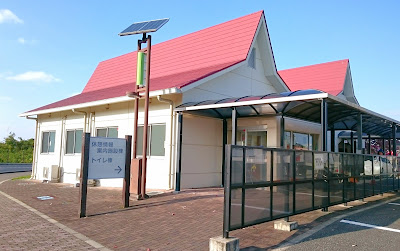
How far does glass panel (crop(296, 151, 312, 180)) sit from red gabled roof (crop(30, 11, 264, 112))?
6078 millimetres

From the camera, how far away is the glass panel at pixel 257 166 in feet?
18.3

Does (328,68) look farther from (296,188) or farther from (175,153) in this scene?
(296,188)

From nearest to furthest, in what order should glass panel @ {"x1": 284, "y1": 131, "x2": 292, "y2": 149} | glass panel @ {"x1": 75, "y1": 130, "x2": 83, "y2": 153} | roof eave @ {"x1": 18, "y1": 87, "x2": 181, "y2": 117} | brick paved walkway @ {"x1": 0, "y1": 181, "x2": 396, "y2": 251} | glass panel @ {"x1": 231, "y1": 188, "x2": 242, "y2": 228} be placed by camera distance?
1. glass panel @ {"x1": 231, "y1": 188, "x2": 242, "y2": 228}
2. brick paved walkway @ {"x1": 0, "y1": 181, "x2": 396, "y2": 251}
3. roof eave @ {"x1": 18, "y1": 87, "x2": 181, "y2": 117}
4. glass panel @ {"x1": 284, "y1": 131, "x2": 292, "y2": 149}
5. glass panel @ {"x1": 75, "y1": 130, "x2": 83, "y2": 153}

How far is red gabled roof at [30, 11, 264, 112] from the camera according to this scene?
15031 mm

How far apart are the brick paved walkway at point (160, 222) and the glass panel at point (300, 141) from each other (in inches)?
240

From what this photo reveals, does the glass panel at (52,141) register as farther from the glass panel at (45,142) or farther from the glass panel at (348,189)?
the glass panel at (348,189)

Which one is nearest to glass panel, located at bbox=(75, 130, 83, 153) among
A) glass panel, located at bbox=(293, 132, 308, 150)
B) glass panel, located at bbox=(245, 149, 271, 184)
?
glass panel, located at bbox=(293, 132, 308, 150)

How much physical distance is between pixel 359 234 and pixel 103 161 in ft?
20.2

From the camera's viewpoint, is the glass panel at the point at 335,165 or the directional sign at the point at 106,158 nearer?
the directional sign at the point at 106,158

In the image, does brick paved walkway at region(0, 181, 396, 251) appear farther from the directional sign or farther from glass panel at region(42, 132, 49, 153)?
glass panel at region(42, 132, 49, 153)

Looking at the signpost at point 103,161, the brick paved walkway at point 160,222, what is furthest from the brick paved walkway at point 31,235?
the signpost at point 103,161

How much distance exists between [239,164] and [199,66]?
11.2 metres

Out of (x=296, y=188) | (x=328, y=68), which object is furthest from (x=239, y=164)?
(x=328, y=68)

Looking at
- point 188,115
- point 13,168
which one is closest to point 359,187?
point 188,115
